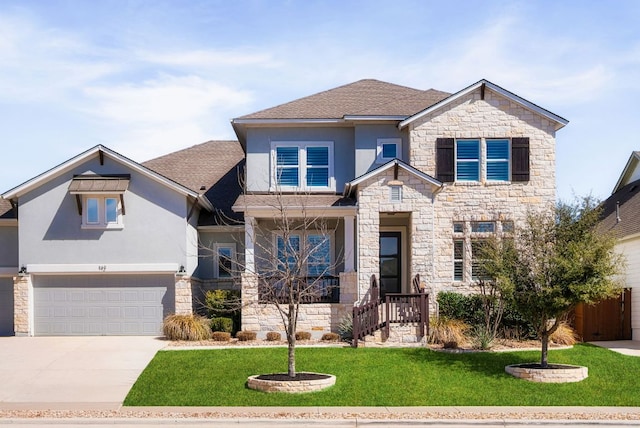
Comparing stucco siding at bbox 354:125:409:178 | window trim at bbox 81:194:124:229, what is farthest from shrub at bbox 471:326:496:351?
window trim at bbox 81:194:124:229

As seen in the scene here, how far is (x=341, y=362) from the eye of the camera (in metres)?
19.5

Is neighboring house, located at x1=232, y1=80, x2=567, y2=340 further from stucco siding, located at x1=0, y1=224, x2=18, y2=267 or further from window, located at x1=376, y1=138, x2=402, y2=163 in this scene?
stucco siding, located at x1=0, y1=224, x2=18, y2=267

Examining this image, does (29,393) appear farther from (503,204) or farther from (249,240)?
(503,204)

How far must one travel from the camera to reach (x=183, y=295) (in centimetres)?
2578

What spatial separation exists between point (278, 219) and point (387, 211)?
12.6 feet

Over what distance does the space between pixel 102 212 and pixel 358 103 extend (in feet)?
31.9


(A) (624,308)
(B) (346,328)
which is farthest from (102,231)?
(A) (624,308)

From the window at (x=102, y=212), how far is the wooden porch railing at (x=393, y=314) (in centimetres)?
908

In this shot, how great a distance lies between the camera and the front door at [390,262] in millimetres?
27297

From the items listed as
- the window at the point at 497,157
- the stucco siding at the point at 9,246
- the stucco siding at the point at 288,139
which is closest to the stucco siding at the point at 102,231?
the stucco siding at the point at 9,246

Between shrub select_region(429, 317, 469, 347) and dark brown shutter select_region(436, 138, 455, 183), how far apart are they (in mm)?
5005

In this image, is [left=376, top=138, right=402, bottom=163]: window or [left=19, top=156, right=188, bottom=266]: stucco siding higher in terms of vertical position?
[left=376, top=138, right=402, bottom=163]: window

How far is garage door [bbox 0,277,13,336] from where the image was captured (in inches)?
1093

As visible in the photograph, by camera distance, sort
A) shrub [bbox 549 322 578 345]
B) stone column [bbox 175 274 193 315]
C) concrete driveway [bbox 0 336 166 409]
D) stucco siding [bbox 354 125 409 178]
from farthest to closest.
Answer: stucco siding [bbox 354 125 409 178] < stone column [bbox 175 274 193 315] < shrub [bbox 549 322 578 345] < concrete driveway [bbox 0 336 166 409]
